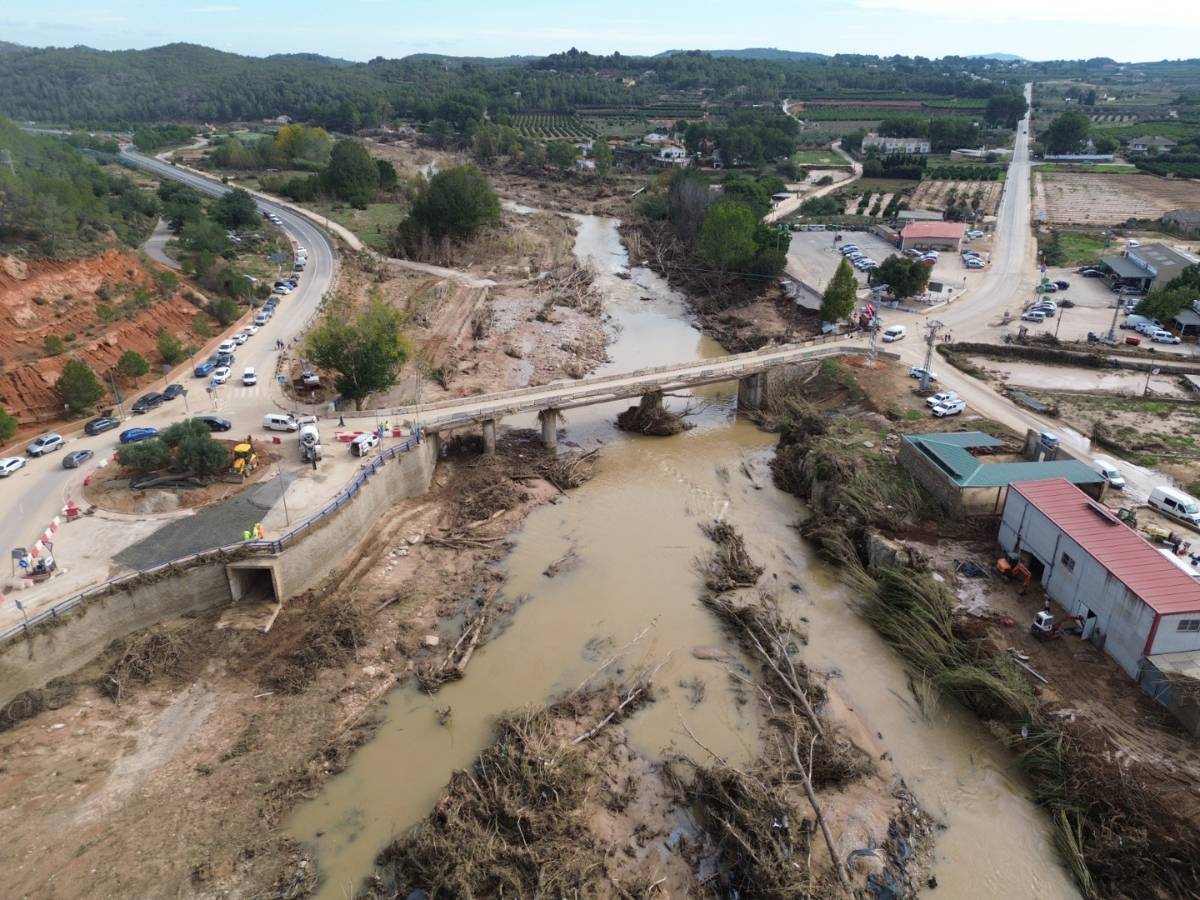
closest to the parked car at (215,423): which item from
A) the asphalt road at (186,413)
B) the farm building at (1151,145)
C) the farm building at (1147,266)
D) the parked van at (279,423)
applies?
the asphalt road at (186,413)

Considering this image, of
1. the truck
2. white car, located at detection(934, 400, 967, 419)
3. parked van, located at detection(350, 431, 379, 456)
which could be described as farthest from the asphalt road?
white car, located at detection(934, 400, 967, 419)

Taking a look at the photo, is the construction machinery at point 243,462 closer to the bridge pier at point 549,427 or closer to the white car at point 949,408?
the bridge pier at point 549,427

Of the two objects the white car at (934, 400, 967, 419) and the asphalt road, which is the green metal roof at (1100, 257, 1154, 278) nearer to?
the white car at (934, 400, 967, 419)

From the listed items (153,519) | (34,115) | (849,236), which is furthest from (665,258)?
(34,115)

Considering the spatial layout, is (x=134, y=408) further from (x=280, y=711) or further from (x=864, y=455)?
(x=864, y=455)

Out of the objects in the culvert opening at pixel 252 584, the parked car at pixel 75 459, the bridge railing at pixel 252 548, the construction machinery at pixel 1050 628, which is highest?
the parked car at pixel 75 459
